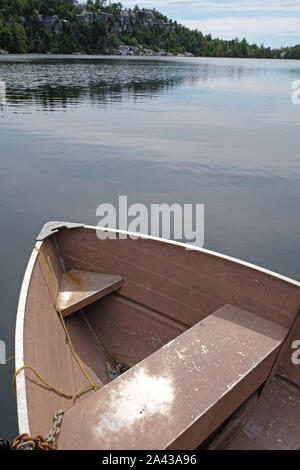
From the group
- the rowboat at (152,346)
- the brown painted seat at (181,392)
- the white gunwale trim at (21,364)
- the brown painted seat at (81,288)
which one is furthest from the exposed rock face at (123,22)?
the brown painted seat at (181,392)

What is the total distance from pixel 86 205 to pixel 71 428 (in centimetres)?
804

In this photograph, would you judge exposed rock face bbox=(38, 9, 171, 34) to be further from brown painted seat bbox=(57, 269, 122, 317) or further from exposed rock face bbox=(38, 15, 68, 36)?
brown painted seat bbox=(57, 269, 122, 317)

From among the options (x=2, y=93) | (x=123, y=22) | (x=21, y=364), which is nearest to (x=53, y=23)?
(x=123, y=22)

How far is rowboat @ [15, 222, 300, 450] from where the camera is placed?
2.57 m

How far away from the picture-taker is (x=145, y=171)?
42.3 ft

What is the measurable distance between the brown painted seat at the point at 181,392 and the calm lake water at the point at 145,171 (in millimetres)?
2015

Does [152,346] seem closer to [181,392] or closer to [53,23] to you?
[181,392]

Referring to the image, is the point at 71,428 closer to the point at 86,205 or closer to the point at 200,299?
the point at 200,299

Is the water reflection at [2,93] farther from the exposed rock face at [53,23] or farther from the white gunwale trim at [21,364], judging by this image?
the exposed rock face at [53,23]

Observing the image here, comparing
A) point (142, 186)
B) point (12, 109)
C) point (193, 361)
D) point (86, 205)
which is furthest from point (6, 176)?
point (12, 109)

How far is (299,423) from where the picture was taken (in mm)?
3396

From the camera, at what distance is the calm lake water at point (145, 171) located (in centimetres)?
815

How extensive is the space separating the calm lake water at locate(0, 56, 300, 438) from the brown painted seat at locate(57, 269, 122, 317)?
1.36m

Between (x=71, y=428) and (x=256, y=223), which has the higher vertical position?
(x=71, y=428)
